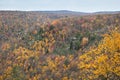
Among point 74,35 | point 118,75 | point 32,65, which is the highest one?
point 118,75

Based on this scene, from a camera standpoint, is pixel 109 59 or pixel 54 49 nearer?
pixel 109 59

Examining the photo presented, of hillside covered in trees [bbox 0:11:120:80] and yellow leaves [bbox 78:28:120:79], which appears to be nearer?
yellow leaves [bbox 78:28:120:79]

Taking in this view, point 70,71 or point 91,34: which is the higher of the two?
point 91,34

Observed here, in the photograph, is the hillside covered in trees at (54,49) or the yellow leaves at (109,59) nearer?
the yellow leaves at (109,59)

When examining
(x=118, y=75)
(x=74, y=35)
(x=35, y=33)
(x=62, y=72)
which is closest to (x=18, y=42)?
(x=35, y=33)

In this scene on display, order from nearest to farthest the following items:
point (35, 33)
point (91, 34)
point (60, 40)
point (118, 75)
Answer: point (118, 75) < point (91, 34) < point (60, 40) < point (35, 33)

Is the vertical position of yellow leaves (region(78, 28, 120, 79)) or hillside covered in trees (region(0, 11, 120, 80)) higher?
yellow leaves (region(78, 28, 120, 79))

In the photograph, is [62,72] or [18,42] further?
[18,42]

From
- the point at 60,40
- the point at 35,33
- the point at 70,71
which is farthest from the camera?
the point at 35,33

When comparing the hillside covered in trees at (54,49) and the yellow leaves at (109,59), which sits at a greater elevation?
the yellow leaves at (109,59)

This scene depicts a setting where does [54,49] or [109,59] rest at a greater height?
[109,59]

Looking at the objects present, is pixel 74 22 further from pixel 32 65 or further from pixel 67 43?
pixel 32 65
